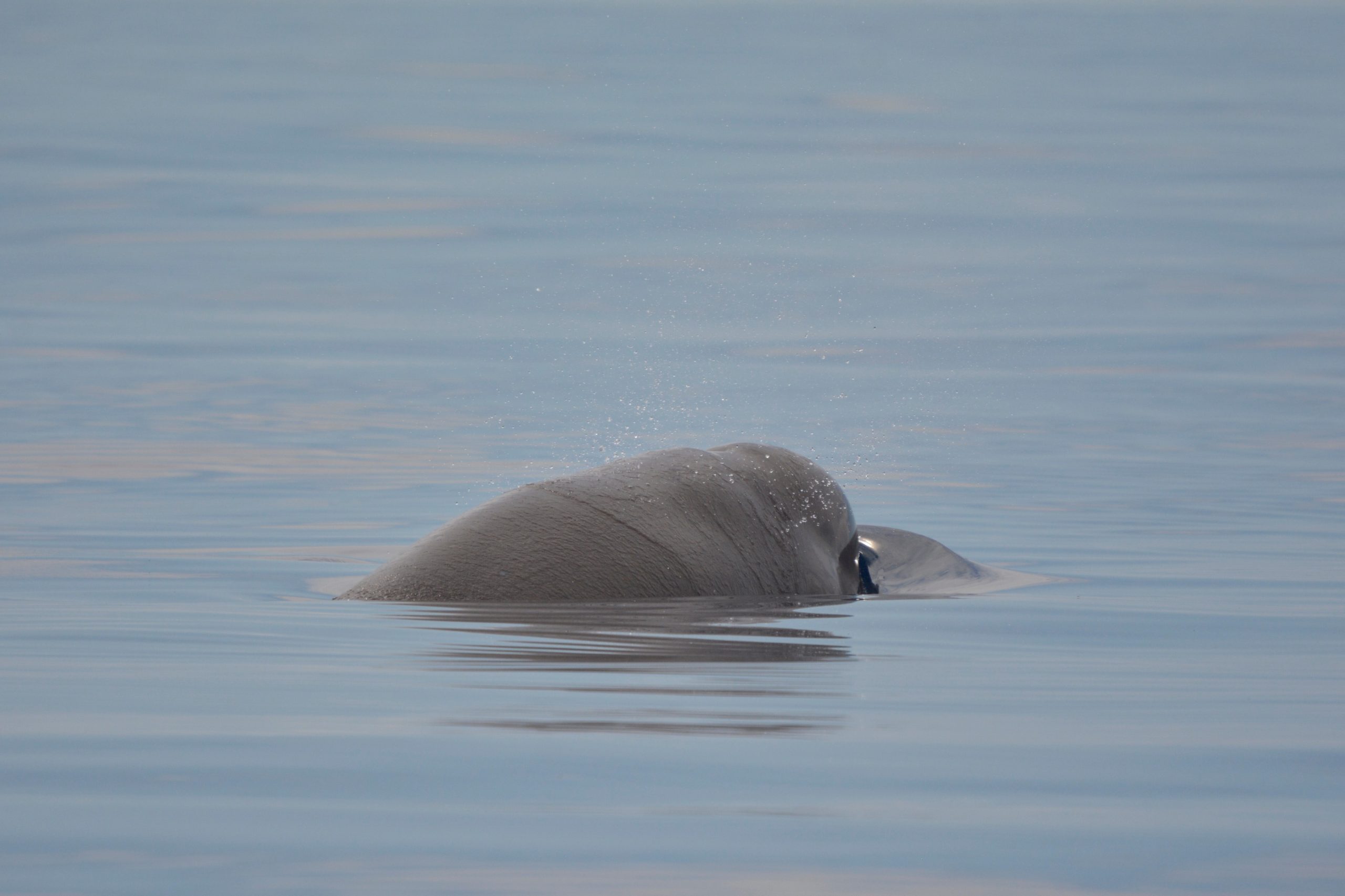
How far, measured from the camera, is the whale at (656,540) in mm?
8258

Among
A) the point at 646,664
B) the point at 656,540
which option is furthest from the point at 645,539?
the point at 646,664

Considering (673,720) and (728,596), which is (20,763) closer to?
(673,720)

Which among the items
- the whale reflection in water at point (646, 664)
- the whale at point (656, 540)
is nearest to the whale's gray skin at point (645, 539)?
the whale at point (656, 540)

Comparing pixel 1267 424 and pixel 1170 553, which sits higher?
pixel 1267 424

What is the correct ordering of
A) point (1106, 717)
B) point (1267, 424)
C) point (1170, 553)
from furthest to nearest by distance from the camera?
point (1267, 424) < point (1170, 553) < point (1106, 717)

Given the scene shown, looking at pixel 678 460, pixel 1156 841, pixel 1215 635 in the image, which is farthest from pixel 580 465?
pixel 1156 841

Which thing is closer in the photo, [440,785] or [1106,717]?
[440,785]

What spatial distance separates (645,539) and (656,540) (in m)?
0.07

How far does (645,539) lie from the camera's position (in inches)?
341

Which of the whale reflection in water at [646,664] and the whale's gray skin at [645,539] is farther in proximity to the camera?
the whale's gray skin at [645,539]

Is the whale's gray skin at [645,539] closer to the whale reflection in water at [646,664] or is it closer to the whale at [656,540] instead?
the whale at [656,540]

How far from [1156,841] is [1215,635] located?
4464mm

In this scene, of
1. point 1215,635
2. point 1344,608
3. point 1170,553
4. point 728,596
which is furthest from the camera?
point 1170,553

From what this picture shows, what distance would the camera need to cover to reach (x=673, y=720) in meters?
5.10
